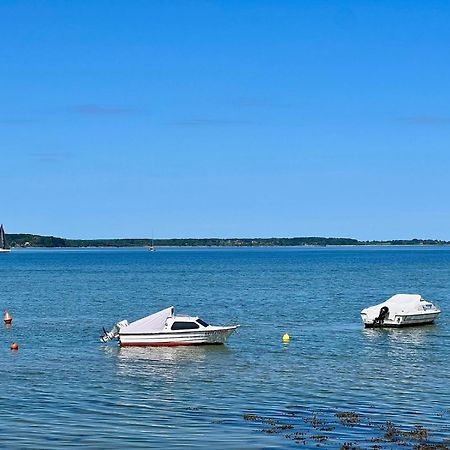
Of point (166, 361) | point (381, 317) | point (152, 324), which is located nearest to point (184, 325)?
point (152, 324)

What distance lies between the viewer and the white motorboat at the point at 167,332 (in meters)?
57.6

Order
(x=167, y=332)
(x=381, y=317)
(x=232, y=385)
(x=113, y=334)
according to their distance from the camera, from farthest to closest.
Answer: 1. (x=381, y=317)
2. (x=113, y=334)
3. (x=167, y=332)
4. (x=232, y=385)

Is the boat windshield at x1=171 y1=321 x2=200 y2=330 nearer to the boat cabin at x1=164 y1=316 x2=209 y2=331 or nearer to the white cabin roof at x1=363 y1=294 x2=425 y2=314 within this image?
the boat cabin at x1=164 y1=316 x2=209 y2=331

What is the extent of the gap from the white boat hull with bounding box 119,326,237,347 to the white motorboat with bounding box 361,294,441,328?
55.7 ft

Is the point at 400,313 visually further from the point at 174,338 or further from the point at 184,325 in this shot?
the point at 174,338

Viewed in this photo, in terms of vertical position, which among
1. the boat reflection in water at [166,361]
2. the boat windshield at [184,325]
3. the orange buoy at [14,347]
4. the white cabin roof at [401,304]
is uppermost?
the white cabin roof at [401,304]

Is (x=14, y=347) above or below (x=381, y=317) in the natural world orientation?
below

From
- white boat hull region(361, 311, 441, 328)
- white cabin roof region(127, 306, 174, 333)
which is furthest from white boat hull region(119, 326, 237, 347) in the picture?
white boat hull region(361, 311, 441, 328)

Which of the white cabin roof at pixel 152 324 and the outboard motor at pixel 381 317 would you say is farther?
the outboard motor at pixel 381 317

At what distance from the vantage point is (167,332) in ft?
189

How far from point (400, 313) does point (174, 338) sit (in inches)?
895

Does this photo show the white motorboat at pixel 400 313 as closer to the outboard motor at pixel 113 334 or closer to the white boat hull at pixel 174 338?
the white boat hull at pixel 174 338

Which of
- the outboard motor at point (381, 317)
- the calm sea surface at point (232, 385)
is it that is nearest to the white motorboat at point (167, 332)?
the calm sea surface at point (232, 385)

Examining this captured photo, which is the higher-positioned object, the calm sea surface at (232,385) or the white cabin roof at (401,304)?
the white cabin roof at (401,304)
